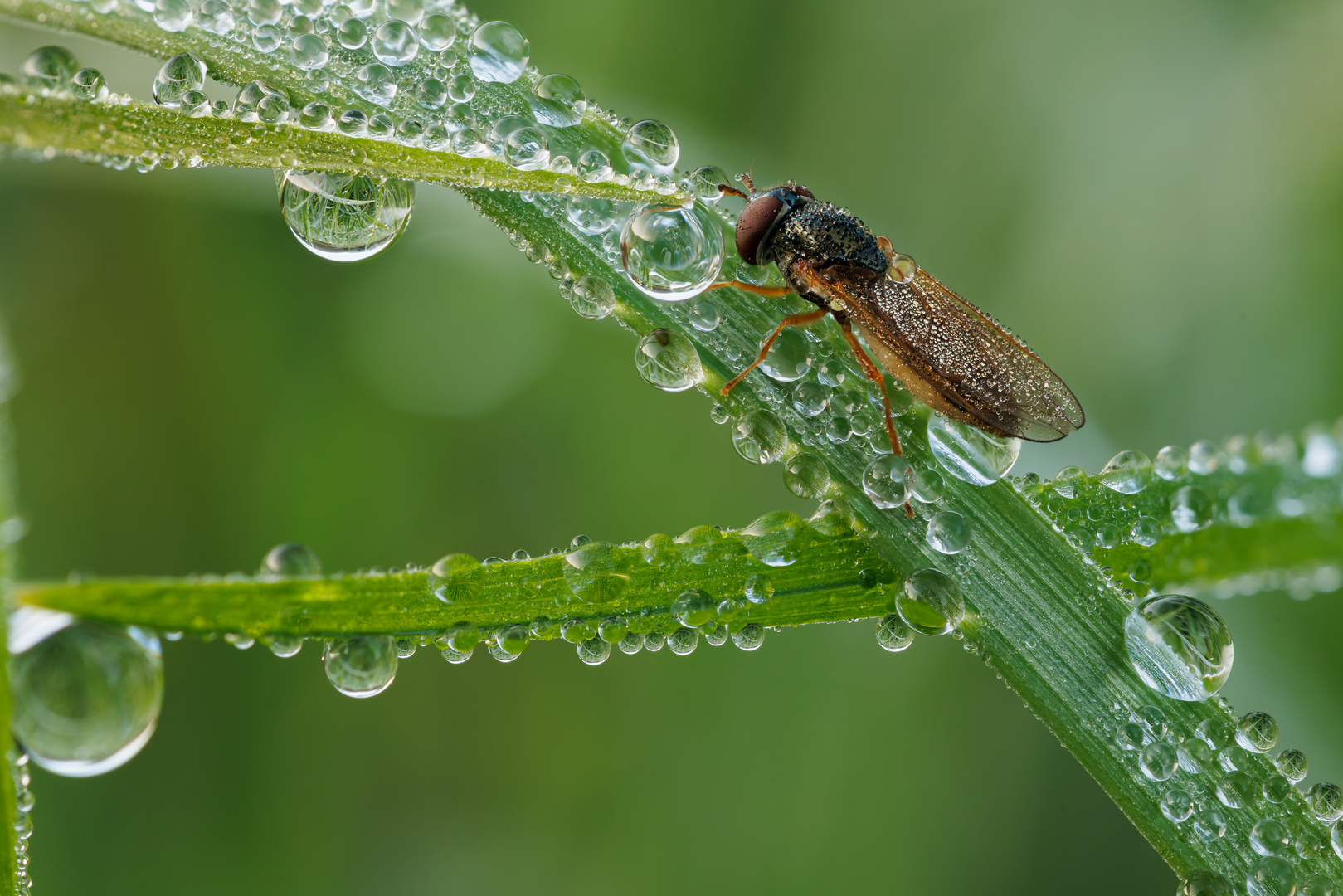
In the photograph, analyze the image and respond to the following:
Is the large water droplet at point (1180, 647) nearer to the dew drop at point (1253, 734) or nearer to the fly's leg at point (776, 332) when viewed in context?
the dew drop at point (1253, 734)

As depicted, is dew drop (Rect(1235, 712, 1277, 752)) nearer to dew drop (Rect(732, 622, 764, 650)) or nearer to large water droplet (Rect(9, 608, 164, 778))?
dew drop (Rect(732, 622, 764, 650))

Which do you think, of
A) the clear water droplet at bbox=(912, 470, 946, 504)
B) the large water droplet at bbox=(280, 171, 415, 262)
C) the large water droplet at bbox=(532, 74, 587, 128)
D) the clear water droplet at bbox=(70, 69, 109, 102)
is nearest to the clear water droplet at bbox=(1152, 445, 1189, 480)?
the clear water droplet at bbox=(912, 470, 946, 504)

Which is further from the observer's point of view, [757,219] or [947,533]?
[757,219]

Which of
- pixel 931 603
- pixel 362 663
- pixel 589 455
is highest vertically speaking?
pixel 931 603

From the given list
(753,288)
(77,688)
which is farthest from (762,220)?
(77,688)

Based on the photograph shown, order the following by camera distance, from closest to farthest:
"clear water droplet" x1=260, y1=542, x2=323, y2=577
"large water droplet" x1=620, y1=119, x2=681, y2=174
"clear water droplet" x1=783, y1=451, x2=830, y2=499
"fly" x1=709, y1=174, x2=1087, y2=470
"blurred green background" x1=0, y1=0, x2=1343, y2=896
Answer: "clear water droplet" x1=260, y1=542, x2=323, y2=577 → "clear water droplet" x1=783, y1=451, x2=830, y2=499 → "large water droplet" x1=620, y1=119, x2=681, y2=174 → "fly" x1=709, y1=174, x2=1087, y2=470 → "blurred green background" x1=0, y1=0, x2=1343, y2=896

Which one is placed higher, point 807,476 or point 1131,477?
point 1131,477

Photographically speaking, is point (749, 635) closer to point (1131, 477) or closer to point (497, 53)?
point (1131, 477)

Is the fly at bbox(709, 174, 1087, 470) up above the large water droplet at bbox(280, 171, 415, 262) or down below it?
below
